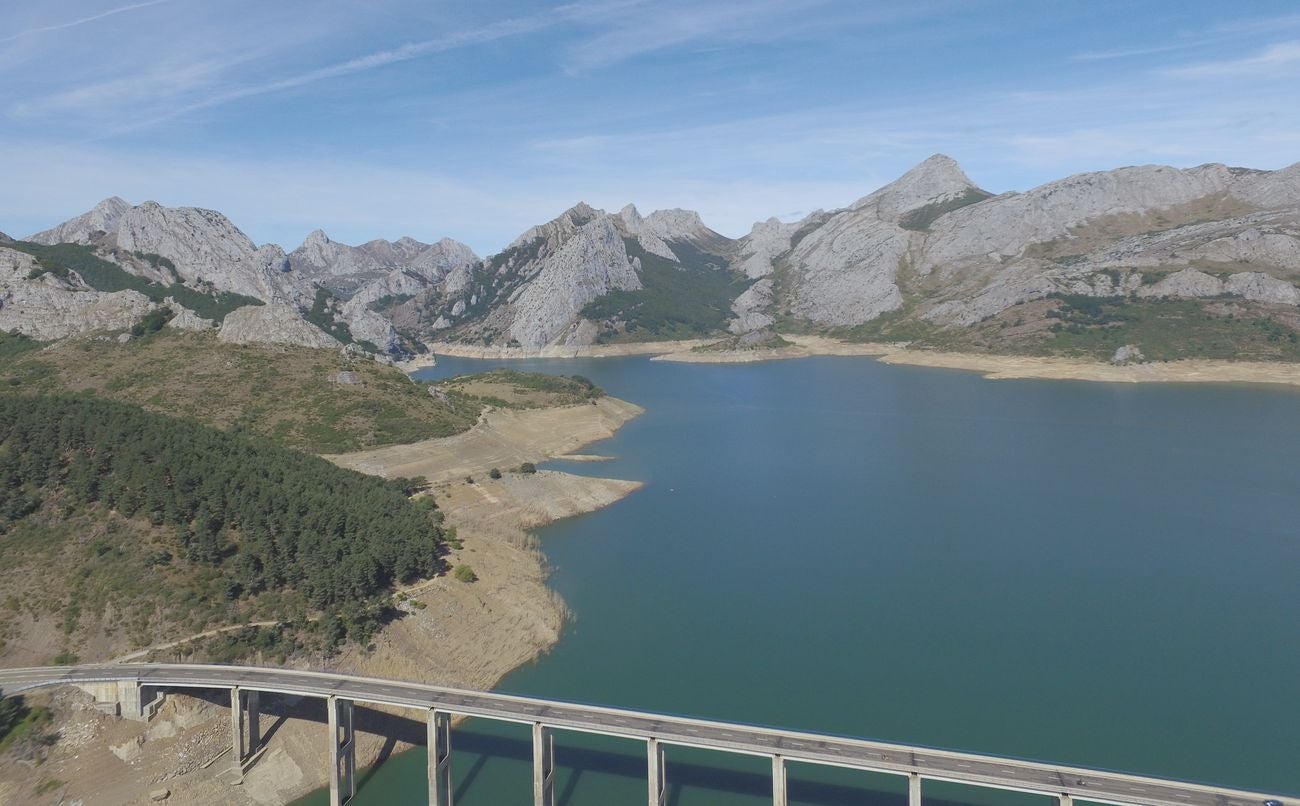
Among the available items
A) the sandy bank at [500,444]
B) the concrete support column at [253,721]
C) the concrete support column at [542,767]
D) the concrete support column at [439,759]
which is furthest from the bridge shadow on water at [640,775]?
Result: the sandy bank at [500,444]

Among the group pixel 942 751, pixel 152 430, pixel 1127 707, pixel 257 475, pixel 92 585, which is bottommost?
pixel 1127 707

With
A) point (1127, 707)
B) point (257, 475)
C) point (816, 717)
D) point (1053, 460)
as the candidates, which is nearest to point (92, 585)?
point (257, 475)

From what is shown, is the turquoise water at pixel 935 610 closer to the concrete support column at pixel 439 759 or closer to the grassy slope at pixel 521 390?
the concrete support column at pixel 439 759

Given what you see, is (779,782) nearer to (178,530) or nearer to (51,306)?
(178,530)

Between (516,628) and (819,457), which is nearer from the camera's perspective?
(516,628)

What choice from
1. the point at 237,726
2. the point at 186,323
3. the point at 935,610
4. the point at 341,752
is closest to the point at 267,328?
the point at 186,323

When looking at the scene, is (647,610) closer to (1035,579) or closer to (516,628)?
(516,628)
